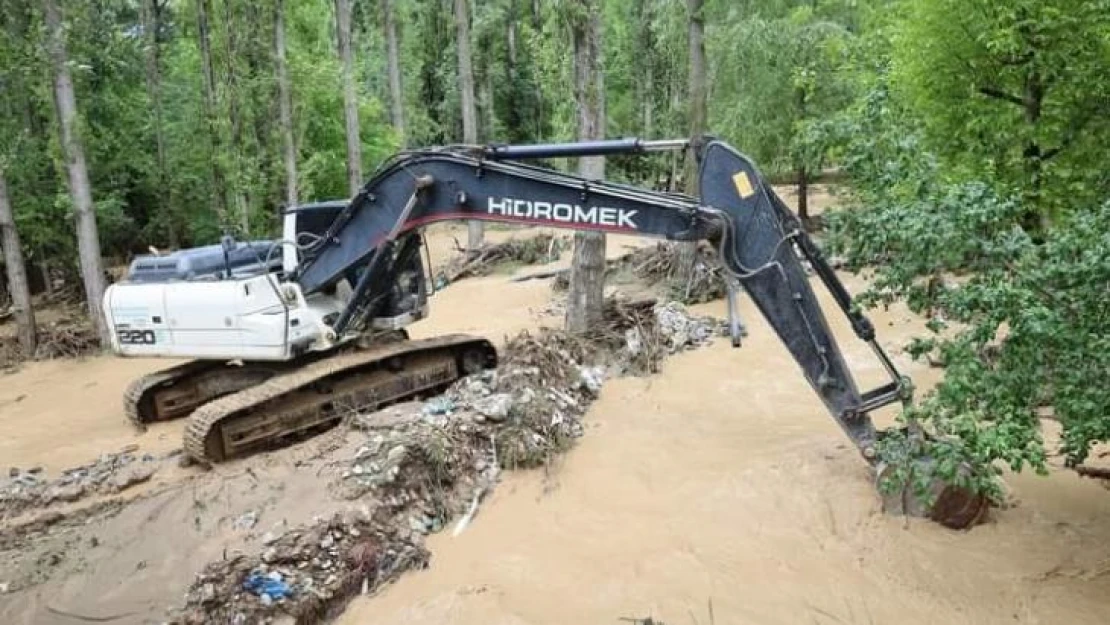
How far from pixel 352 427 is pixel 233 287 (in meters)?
1.96

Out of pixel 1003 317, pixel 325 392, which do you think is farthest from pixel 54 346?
pixel 1003 317

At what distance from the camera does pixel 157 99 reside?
1825 centimetres

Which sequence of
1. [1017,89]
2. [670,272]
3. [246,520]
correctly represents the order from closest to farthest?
[246,520] < [1017,89] < [670,272]

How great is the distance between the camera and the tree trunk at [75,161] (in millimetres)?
12227

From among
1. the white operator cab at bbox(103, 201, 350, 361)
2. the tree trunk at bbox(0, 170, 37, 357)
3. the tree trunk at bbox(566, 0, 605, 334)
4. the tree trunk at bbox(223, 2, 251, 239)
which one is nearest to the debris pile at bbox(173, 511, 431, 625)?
the white operator cab at bbox(103, 201, 350, 361)

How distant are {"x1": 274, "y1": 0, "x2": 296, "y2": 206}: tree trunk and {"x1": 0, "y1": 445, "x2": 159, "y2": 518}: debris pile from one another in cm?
936

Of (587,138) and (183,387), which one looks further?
(587,138)

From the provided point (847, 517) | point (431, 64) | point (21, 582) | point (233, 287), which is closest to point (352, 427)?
point (233, 287)

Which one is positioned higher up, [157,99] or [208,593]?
[157,99]

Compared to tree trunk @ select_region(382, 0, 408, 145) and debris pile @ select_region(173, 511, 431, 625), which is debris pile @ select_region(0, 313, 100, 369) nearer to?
debris pile @ select_region(173, 511, 431, 625)

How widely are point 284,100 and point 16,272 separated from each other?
231 inches

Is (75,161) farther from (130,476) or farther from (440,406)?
(440,406)

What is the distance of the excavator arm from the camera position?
19.7 feet

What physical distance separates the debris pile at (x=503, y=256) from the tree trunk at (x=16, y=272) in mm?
8019
